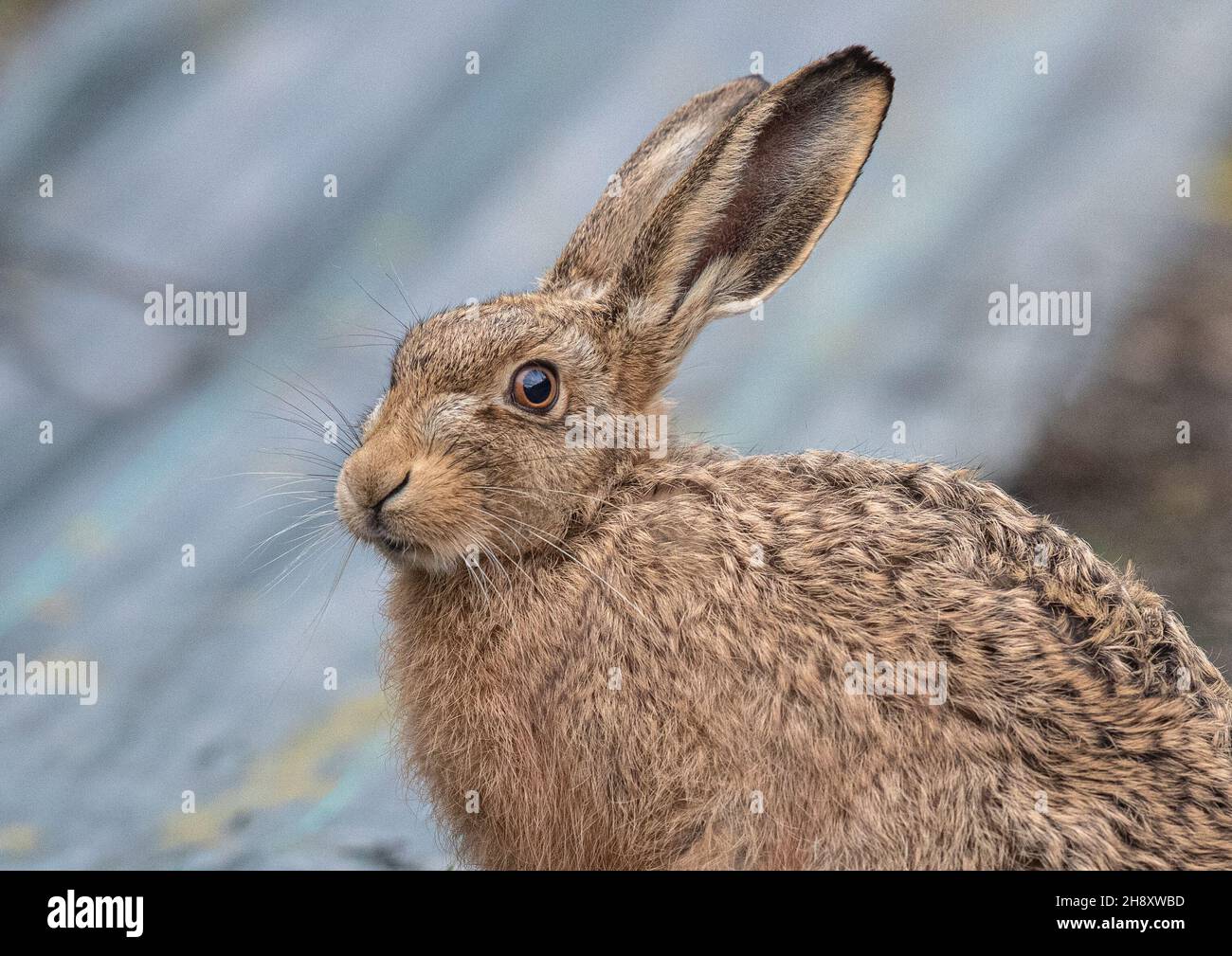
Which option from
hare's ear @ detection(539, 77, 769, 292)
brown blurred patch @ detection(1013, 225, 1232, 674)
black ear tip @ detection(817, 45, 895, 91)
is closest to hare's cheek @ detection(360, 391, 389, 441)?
hare's ear @ detection(539, 77, 769, 292)

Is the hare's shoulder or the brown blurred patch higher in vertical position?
the brown blurred patch

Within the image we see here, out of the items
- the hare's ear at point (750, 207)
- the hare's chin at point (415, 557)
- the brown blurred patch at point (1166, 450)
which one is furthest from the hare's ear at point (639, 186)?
the brown blurred patch at point (1166, 450)

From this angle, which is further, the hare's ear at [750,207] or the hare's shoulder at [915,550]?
the hare's ear at [750,207]

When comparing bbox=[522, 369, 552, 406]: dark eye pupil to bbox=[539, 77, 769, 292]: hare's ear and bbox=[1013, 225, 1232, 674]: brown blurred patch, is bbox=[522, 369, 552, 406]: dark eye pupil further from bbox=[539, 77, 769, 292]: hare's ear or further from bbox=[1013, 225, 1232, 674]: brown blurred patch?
bbox=[1013, 225, 1232, 674]: brown blurred patch

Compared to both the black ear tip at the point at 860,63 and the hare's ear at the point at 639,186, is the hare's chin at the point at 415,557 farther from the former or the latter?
the black ear tip at the point at 860,63

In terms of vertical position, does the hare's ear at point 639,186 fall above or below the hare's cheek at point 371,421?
above

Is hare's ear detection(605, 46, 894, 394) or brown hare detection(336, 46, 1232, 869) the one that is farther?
hare's ear detection(605, 46, 894, 394)
